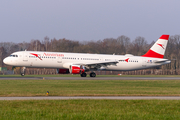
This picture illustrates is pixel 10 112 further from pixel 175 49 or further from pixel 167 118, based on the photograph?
pixel 175 49

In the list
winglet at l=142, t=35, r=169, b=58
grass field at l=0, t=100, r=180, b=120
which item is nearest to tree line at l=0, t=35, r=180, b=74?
winglet at l=142, t=35, r=169, b=58

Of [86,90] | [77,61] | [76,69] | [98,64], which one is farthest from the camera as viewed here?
[77,61]

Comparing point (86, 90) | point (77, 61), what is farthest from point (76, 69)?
point (86, 90)

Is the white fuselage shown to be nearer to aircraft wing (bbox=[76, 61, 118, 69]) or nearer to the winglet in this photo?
aircraft wing (bbox=[76, 61, 118, 69])

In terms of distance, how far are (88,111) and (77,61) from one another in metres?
35.2

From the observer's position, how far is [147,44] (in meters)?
121

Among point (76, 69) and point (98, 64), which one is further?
point (98, 64)

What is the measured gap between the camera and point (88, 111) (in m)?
12.6

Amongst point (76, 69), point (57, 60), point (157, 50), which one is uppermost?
point (157, 50)

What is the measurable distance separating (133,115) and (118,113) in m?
0.69

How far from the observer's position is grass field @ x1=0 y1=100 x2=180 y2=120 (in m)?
11.2

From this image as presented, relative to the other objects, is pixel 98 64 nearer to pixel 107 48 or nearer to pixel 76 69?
pixel 76 69

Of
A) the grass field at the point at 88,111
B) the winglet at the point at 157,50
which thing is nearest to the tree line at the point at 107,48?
the winglet at the point at 157,50

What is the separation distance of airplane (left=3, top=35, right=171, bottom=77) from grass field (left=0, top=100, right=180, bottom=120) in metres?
30.7
